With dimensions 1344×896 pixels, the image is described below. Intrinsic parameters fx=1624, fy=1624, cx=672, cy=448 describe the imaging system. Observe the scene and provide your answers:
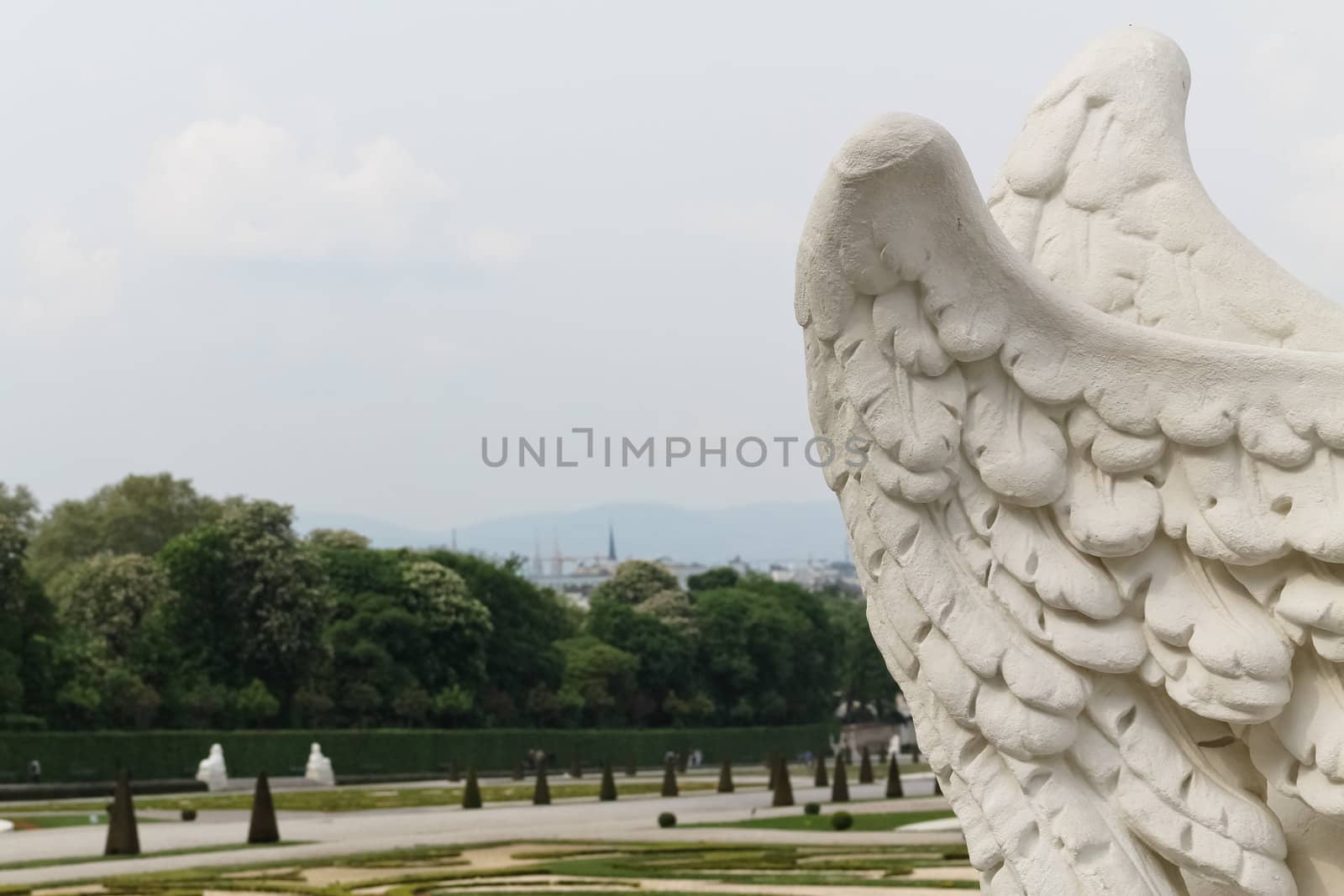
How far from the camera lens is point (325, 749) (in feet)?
122

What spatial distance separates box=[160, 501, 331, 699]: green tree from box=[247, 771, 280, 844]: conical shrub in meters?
23.4

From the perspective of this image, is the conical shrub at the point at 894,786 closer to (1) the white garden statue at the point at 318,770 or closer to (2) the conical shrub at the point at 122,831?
(2) the conical shrub at the point at 122,831

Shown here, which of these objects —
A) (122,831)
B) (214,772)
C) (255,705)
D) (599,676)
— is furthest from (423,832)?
(599,676)

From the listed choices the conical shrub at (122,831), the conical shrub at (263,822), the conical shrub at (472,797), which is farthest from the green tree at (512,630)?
the conical shrub at (122,831)

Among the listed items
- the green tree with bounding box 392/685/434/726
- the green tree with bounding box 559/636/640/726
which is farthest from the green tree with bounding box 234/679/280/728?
the green tree with bounding box 559/636/640/726

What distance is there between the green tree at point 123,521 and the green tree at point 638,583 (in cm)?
1775

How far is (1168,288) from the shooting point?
13.9ft

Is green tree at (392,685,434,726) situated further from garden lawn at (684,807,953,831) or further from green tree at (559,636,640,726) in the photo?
garden lawn at (684,807,953,831)

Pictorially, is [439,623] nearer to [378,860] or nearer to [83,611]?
[83,611]

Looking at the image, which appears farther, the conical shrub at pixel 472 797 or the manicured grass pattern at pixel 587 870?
the conical shrub at pixel 472 797

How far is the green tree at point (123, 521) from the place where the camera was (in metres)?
53.1

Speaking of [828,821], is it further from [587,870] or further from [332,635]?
[332,635]

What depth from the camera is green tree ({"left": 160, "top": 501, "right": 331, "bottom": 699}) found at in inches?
1651

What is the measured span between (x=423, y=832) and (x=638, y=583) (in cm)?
4610
